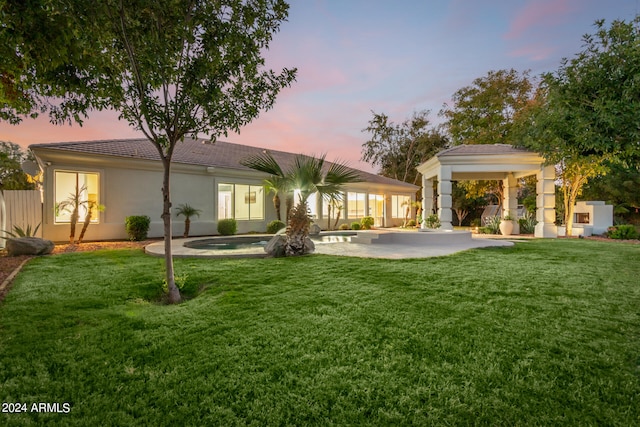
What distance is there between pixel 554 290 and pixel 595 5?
441 inches

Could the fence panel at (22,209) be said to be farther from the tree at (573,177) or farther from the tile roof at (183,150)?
the tree at (573,177)

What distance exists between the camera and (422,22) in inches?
451

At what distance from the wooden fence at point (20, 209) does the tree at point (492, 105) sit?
1027 inches

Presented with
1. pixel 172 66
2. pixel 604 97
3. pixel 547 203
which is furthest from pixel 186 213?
pixel 547 203

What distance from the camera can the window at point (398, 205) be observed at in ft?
78.9

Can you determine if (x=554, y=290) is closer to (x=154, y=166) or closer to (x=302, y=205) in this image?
(x=302, y=205)

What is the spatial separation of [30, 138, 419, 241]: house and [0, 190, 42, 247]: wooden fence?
0.41 m

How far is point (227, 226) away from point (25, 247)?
7298mm

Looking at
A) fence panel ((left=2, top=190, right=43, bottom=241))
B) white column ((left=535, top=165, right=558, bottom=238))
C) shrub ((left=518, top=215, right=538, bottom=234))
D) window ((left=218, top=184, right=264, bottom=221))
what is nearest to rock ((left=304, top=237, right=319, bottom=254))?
window ((left=218, top=184, right=264, bottom=221))

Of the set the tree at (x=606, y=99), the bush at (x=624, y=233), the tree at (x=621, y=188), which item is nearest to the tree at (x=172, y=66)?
the tree at (x=606, y=99)

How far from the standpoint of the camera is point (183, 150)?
53.5 ft

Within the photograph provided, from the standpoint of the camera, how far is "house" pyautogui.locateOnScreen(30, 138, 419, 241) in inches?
453

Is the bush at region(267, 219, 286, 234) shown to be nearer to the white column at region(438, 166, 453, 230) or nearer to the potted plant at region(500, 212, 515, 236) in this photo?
the white column at region(438, 166, 453, 230)

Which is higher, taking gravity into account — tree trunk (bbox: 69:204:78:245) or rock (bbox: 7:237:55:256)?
tree trunk (bbox: 69:204:78:245)
